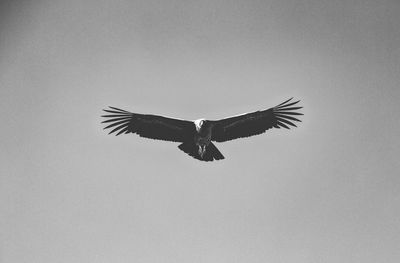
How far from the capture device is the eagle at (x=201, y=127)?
8602 mm

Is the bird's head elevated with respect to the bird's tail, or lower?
elevated

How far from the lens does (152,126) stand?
9.05 m

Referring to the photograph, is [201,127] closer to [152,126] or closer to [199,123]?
[199,123]

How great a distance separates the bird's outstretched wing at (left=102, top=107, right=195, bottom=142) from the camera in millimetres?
Result: 8750

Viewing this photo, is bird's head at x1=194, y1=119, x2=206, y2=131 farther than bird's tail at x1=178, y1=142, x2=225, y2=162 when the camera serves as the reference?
No

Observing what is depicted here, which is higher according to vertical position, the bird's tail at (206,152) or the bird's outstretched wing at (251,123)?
the bird's outstretched wing at (251,123)

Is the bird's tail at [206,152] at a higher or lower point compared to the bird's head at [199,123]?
lower

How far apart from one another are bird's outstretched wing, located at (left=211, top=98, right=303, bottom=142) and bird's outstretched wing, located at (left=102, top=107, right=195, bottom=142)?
60 centimetres

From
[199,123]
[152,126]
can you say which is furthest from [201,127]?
[152,126]

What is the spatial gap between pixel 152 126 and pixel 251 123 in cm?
203

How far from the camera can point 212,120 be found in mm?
8539

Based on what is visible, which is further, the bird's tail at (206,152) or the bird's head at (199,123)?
the bird's tail at (206,152)

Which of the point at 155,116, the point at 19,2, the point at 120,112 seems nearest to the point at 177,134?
the point at 155,116

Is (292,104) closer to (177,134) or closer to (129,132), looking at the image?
(177,134)
